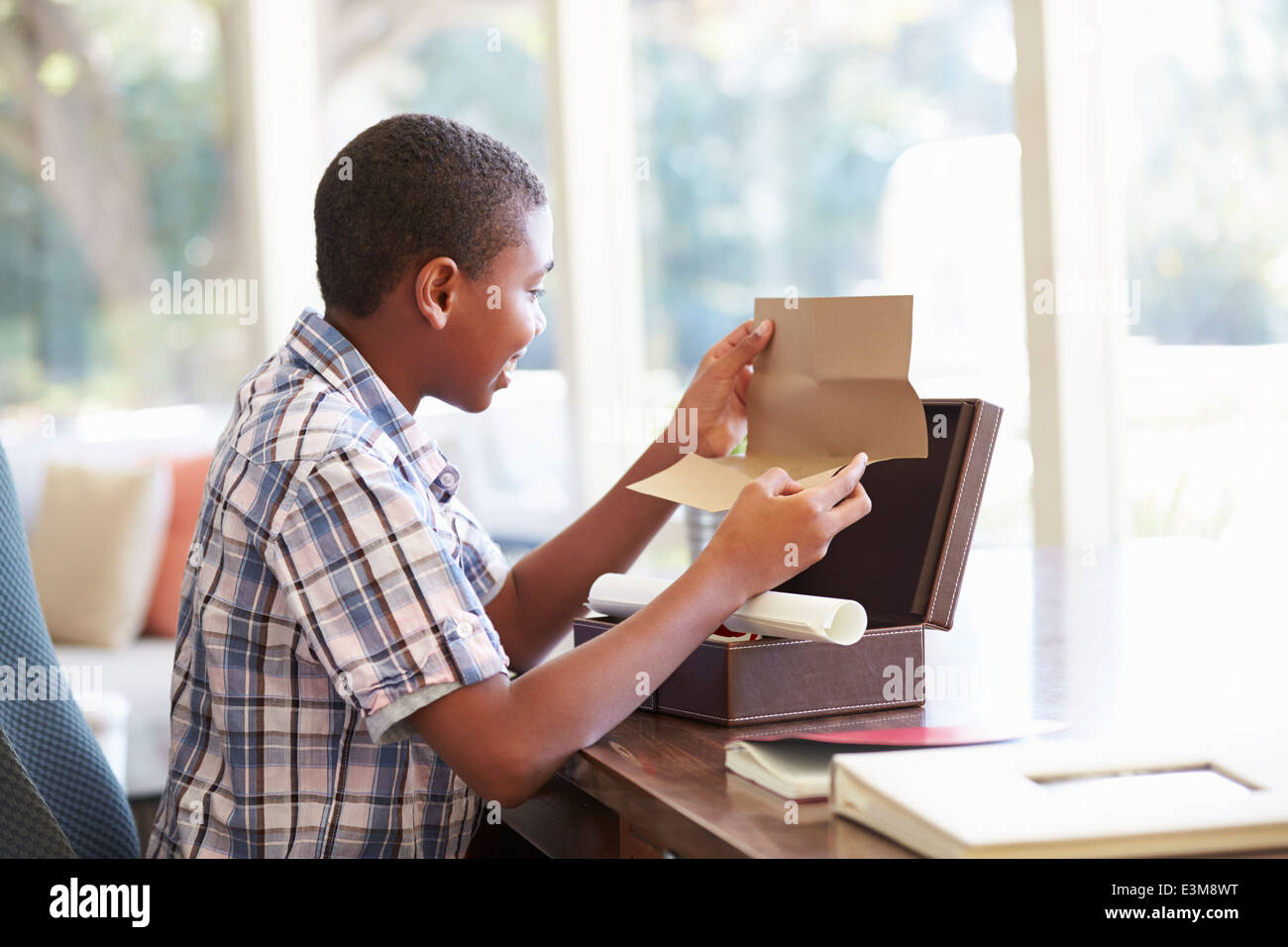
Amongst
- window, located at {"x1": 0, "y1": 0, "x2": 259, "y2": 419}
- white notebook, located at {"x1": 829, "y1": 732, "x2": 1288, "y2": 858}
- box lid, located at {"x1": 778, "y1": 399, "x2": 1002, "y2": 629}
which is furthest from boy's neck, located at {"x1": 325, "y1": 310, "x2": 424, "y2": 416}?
window, located at {"x1": 0, "y1": 0, "x2": 259, "y2": 419}

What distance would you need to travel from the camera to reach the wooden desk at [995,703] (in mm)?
758

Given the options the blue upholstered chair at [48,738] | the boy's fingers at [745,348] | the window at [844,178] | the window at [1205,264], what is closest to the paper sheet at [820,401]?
the boy's fingers at [745,348]

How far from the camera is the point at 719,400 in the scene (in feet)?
4.20

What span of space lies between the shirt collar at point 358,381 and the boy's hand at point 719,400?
0.28 metres

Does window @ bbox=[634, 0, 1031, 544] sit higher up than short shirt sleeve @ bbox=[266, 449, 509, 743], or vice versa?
window @ bbox=[634, 0, 1031, 544]

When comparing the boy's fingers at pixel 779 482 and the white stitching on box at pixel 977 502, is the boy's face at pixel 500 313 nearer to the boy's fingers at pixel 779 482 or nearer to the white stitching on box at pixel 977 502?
the boy's fingers at pixel 779 482

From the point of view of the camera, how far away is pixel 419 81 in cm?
393

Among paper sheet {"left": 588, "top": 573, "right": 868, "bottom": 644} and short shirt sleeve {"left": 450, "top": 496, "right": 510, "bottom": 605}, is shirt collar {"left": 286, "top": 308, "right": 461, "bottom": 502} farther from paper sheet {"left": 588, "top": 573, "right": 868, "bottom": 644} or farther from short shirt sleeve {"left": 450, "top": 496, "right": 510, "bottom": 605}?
paper sheet {"left": 588, "top": 573, "right": 868, "bottom": 644}

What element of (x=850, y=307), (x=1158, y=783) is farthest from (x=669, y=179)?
(x=1158, y=783)

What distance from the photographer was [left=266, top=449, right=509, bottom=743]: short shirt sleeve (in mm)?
910

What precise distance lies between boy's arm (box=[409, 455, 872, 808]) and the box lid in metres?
0.06

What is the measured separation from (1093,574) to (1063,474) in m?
1.08

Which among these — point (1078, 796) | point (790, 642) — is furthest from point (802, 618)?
point (1078, 796)

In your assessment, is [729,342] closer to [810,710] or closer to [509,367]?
[509,367]
